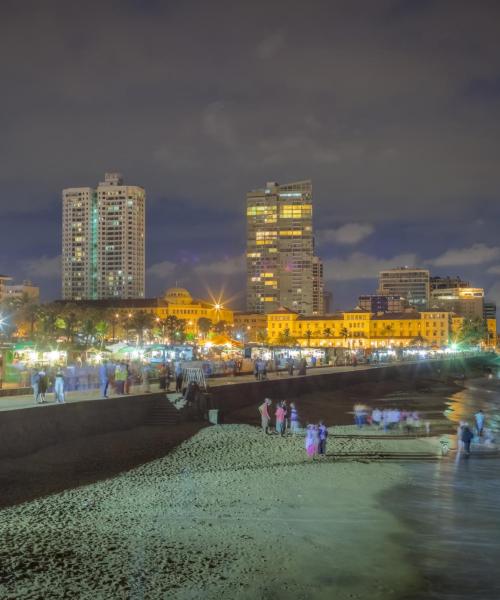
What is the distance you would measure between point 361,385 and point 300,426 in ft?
95.9

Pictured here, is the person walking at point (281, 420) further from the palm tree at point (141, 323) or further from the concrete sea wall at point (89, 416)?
the palm tree at point (141, 323)

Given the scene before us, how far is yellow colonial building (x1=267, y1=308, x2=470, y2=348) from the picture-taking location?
184863mm

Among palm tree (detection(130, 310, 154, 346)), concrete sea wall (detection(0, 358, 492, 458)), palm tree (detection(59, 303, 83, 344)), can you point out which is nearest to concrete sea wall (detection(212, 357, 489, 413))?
concrete sea wall (detection(0, 358, 492, 458))

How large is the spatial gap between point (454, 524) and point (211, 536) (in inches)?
211

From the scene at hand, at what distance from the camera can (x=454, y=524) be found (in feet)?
49.6

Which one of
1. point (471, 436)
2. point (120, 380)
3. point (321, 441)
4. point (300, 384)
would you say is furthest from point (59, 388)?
point (300, 384)

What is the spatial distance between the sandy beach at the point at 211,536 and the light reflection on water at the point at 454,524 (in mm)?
468

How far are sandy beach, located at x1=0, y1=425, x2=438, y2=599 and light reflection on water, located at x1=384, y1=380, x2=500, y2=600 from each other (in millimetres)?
468

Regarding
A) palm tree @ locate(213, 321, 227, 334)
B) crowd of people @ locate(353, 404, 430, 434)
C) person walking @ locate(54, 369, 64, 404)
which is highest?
palm tree @ locate(213, 321, 227, 334)

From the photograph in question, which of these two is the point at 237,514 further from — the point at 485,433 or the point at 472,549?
the point at 485,433

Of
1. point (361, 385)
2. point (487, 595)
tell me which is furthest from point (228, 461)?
point (361, 385)

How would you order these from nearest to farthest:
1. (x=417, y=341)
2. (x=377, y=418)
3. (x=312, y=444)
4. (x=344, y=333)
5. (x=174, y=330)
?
1. (x=312, y=444)
2. (x=377, y=418)
3. (x=174, y=330)
4. (x=417, y=341)
5. (x=344, y=333)

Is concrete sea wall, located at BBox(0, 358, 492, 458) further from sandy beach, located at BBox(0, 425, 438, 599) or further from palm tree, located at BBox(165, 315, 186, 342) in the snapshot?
palm tree, located at BBox(165, 315, 186, 342)

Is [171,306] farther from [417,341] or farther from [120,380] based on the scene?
[120,380]
